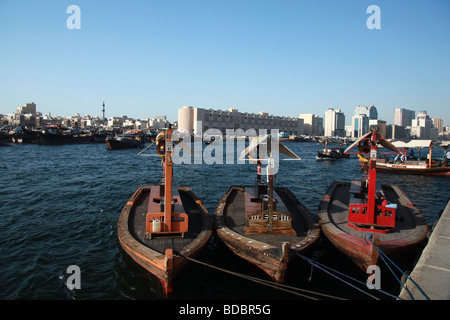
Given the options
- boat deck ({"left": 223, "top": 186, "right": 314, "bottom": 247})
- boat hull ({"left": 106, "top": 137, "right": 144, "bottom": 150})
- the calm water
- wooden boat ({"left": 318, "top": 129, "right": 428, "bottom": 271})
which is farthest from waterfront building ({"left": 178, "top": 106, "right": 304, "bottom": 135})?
wooden boat ({"left": 318, "top": 129, "right": 428, "bottom": 271})

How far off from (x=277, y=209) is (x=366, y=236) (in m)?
3.45

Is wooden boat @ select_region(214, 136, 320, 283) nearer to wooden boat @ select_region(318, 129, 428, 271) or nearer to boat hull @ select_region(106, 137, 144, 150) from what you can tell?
wooden boat @ select_region(318, 129, 428, 271)

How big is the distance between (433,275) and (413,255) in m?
5.04

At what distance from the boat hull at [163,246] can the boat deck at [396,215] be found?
18.0ft

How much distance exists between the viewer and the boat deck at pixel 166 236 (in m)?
10.0

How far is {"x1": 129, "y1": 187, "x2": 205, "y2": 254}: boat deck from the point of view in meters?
10.0

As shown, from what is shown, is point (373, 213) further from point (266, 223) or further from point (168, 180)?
point (168, 180)

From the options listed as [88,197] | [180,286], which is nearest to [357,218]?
[180,286]

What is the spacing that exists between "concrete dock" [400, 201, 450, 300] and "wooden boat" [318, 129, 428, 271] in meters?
1.19

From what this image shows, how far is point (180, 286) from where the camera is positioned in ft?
31.0

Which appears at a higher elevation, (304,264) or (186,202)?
(186,202)
